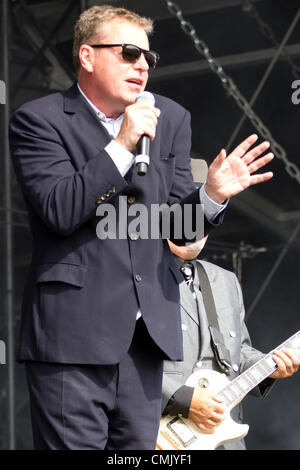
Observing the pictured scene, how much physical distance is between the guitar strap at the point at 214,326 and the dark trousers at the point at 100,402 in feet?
4.02

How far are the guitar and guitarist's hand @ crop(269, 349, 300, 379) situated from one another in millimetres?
26

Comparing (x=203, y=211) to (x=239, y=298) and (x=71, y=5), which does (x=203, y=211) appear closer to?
(x=239, y=298)

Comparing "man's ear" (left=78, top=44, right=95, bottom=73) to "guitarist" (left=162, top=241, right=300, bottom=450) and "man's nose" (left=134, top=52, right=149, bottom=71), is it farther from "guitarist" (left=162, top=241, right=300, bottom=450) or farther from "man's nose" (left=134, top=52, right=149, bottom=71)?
"guitarist" (left=162, top=241, right=300, bottom=450)

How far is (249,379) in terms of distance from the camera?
321 centimetres

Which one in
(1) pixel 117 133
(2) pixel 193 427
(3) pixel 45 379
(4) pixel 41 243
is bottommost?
(2) pixel 193 427

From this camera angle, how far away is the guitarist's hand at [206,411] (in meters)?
3.03

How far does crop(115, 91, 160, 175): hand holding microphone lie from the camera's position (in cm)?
193

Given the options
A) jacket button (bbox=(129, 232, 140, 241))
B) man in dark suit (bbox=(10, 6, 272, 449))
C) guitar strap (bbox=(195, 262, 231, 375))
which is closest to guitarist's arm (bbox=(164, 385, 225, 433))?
guitar strap (bbox=(195, 262, 231, 375))

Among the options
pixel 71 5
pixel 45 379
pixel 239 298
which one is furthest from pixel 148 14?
pixel 45 379

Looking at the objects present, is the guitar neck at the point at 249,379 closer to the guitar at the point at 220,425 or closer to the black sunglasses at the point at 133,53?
the guitar at the point at 220,425

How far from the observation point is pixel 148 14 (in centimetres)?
514

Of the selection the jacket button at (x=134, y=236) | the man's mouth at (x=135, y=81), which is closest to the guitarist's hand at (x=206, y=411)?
the jacket button at (x=134, y=236)

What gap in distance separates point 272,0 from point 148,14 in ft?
2.50

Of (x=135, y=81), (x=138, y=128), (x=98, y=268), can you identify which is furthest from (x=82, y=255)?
(x=135, y=81)
